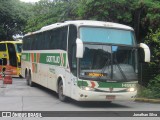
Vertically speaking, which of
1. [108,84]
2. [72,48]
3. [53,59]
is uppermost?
[72,48]

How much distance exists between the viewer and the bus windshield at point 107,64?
1541 centimetres

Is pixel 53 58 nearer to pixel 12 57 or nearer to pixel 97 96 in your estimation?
pixel 97 96

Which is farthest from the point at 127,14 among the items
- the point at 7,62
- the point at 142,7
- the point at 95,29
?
the point at 7,62

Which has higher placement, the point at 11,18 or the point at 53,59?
the point at 11,18

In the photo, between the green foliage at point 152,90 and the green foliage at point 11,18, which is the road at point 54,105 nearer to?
the green foliage at point 152,90

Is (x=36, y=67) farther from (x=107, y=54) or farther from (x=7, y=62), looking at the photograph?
(x=7, y=62)

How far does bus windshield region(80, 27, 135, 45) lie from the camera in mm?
15836

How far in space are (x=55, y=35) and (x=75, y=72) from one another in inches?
153

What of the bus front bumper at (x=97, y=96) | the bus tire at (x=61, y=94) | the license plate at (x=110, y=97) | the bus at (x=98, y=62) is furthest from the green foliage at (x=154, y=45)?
the license plate at (x=110, y=97)

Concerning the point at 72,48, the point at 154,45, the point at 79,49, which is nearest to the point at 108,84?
the point at 79,49

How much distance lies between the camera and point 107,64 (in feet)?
51.0

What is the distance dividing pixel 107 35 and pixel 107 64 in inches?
47.7

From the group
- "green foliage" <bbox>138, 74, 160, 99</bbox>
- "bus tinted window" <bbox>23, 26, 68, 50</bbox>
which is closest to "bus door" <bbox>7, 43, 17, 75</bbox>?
"bus tinted window" <bbox>23, 26, 68, 50</bbox>

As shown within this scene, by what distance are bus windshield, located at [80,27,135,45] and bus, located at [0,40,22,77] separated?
A: 19377mm
